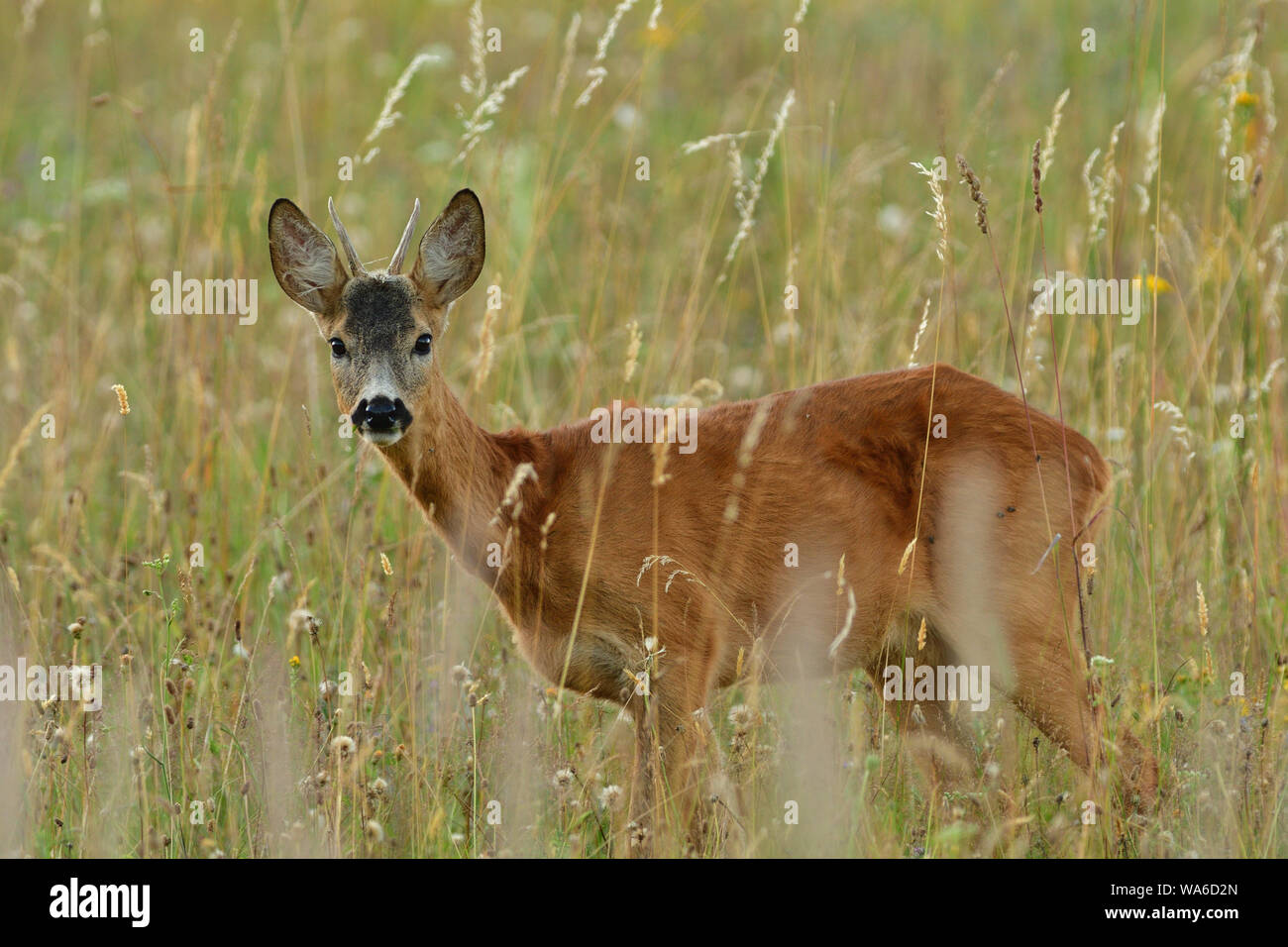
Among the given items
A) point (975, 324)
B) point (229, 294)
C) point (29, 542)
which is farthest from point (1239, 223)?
point (29, 542)

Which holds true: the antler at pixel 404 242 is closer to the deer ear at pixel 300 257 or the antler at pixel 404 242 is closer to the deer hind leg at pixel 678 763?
the deer ear at pixel 300 257

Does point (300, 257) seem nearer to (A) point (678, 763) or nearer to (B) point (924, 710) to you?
(A) point (678, 763)

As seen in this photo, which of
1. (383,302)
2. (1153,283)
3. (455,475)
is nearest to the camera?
(383,302)

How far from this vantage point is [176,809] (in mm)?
4027

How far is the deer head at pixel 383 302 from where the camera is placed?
171 inches

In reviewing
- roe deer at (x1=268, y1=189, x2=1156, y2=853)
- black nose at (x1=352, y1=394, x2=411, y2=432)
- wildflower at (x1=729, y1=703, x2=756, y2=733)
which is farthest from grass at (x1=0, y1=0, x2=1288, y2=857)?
black nose at (x1=352, y1=394, x2=411, y2=432)

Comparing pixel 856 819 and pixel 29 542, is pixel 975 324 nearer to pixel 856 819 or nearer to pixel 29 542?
pixel 856 819

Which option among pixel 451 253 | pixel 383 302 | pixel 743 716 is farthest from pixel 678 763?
pixel 451 253

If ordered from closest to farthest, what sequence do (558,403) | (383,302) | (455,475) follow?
(383,302) → (455,475) → (558,403)

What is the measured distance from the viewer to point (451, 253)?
479 cm

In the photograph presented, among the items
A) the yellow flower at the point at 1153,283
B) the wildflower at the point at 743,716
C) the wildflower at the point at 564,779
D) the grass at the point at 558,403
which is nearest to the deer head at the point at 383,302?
the grass at the point at 558,403

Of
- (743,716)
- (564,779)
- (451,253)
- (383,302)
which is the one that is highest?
(451,253)

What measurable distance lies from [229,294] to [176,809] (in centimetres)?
234

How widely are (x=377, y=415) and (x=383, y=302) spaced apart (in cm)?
47
